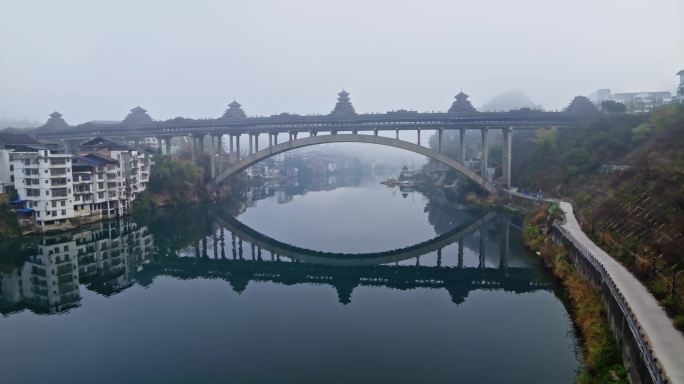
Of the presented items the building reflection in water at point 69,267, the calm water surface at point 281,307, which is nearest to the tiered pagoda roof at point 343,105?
the calm water surface at point 281,307

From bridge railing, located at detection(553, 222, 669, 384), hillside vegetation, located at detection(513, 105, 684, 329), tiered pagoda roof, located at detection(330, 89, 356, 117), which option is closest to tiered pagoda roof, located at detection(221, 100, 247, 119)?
tiered pagoda roof, located at detection(330, 89, 356, 117)

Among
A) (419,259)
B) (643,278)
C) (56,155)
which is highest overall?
(56,155)

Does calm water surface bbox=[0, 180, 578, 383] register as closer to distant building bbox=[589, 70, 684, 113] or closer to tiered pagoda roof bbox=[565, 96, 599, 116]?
tiered pagoda roof bbox=[565, 96, 599, 116]

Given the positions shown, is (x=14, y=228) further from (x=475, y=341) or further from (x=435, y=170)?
(x=435, y=170)

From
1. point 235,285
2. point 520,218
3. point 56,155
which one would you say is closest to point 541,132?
point 520,218

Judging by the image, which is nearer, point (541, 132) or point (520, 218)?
point (520, 218)

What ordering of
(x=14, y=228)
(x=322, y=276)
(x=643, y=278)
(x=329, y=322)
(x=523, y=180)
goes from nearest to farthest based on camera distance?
(x=643, y=278) < (x=329, y=322) < (x=322, y=276) < (x=14, y=228) < (x=523, y=180)

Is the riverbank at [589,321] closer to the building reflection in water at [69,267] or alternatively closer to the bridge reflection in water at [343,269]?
the bridge reflection in water at [343,269]

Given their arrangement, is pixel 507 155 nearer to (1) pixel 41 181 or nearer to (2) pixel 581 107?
(2) pixel 581 107
